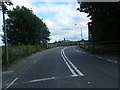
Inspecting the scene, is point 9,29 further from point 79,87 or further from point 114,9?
point 79,87

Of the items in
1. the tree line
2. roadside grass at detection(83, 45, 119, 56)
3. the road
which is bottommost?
the road

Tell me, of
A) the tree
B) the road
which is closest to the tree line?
the road

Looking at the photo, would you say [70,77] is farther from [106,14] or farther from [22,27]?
[22,27]

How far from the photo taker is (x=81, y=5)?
32.1 meters

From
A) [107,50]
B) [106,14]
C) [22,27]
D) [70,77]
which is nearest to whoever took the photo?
[70,77]

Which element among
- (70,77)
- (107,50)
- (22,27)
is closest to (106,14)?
(107,50)

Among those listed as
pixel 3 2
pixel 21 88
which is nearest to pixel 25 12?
pixel 3 2

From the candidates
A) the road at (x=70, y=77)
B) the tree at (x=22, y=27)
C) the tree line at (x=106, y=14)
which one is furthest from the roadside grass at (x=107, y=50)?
the tree at (x=22, y=27)

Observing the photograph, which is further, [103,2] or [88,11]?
[88,11]

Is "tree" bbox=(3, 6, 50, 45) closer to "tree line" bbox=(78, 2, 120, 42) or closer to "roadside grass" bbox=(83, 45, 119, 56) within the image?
"roadside grass" bbox=(83, 45, 119, 56)

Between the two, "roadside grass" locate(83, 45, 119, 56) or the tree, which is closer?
"roadside grass" locate(83, 45, 119, 56)

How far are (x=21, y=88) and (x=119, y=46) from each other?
27355 mm

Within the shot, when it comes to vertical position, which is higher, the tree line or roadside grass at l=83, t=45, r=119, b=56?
the tree line

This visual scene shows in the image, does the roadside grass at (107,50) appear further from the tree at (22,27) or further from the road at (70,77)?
the tree at (22,27)
